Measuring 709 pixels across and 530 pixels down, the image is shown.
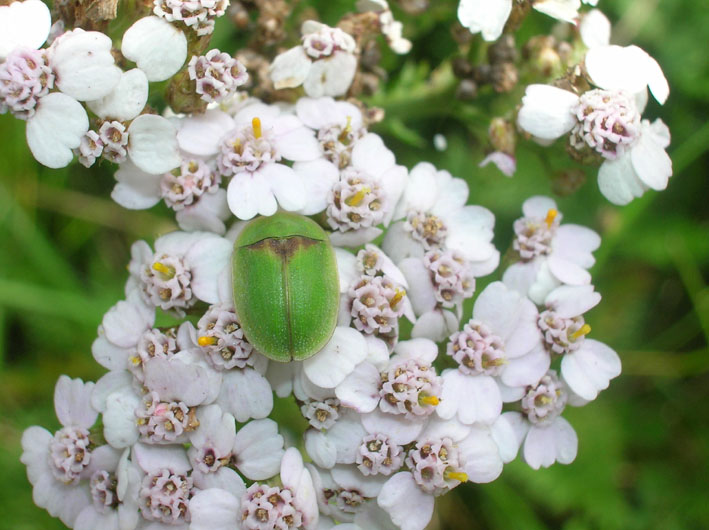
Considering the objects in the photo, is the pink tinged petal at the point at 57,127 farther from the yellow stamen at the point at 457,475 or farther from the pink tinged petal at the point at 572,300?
the pink tinged petal at the point at 572,300

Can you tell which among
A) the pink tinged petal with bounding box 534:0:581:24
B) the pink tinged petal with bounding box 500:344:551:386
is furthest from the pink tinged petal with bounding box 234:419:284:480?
the pink tinged petal with bounding box 534:0:581:24

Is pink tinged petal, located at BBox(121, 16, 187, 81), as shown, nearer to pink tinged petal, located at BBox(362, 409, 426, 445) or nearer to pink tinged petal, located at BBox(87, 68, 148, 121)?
pink tinged petal, located at BBox(87, 68, 148, 121)

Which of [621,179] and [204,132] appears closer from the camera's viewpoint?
[204,132]

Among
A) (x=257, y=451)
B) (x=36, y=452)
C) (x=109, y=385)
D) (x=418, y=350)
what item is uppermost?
(x=418, y=350)

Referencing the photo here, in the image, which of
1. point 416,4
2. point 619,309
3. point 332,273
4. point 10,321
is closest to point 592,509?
point 619,309

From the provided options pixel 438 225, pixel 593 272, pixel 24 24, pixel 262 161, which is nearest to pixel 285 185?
pixel 262 161

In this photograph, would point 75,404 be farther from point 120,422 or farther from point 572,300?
point 572,300

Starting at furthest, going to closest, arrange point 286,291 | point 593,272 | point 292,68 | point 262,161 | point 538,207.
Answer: point 593,272 < point 538,207 < point 292,68 < point 262,161 < point 286,291
